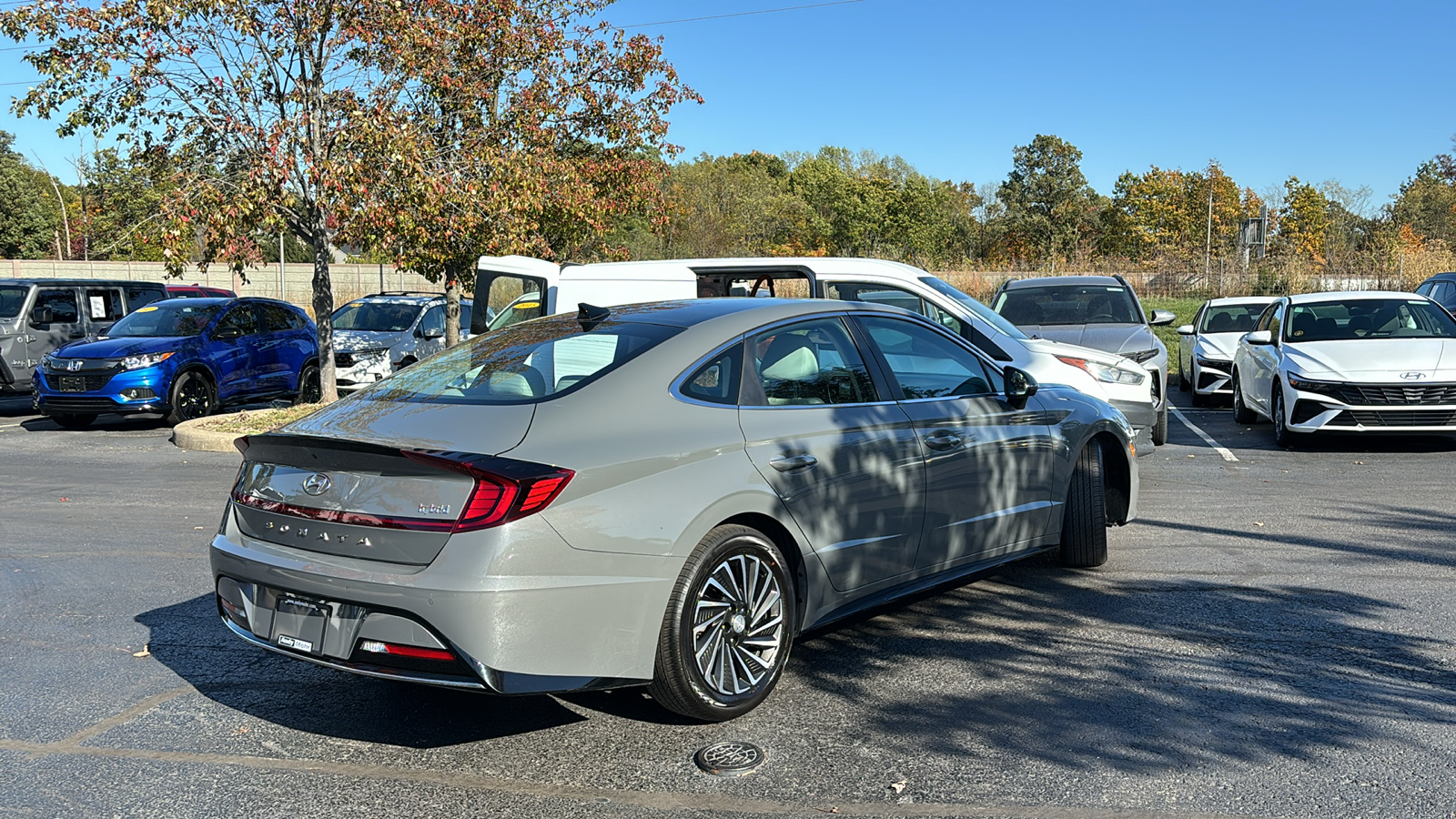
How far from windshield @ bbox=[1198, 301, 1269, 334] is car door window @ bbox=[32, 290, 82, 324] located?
1696cm

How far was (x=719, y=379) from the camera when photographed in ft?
15.1

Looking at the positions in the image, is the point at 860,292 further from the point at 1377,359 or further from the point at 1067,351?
the point at 1377,359

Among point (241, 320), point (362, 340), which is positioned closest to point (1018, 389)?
point (241, 320)

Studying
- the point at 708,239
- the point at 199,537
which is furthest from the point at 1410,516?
the point at 708,239

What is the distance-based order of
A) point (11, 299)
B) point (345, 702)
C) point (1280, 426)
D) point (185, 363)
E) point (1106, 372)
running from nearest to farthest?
point (345, 702) < point (1106, 372) < point (1280, 426) < point (185, 363) < point (11, 299)

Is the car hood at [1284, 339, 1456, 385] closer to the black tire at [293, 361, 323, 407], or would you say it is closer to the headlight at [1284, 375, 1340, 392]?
the headlight at [1284, 375, 1340, 392]

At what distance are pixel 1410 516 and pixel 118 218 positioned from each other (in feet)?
48.2

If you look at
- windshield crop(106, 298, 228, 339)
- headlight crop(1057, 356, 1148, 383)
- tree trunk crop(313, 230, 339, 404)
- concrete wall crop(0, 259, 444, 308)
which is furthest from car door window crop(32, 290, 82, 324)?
concrete wall crop(0, 259, 444, 308)

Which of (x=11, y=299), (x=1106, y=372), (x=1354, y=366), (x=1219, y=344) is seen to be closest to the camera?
(x=1106, y=372)

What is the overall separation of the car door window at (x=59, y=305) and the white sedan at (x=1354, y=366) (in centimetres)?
1658

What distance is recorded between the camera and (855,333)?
5.31 meters

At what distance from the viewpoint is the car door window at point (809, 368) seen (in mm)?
4781

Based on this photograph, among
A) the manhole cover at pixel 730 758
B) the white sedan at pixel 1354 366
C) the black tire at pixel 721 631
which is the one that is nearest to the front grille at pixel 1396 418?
the white sedan at pixel 1354 366

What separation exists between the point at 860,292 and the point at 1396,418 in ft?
16.9
